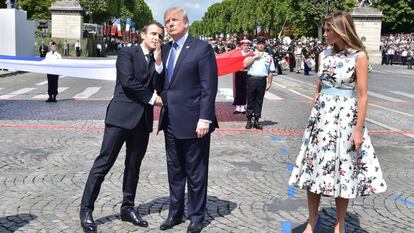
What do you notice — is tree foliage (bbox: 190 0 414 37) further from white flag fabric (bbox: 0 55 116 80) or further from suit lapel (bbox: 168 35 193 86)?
suit lapel (bbox: 168 35 193 86)

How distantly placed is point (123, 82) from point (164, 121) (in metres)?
0.54

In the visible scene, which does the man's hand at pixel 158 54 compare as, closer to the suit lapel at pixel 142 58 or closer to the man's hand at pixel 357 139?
the suit lapel at pixel 142 58

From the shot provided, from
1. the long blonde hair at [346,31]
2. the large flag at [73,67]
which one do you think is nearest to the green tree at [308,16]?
the large flag at [73,67]

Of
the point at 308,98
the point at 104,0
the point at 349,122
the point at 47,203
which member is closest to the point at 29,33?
the point at 308,98

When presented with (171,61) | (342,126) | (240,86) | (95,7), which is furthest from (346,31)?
(95,7)

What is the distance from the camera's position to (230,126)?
11758mm

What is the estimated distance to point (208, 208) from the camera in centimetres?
575

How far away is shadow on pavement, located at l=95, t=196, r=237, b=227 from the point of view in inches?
211

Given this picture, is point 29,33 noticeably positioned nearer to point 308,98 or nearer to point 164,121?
point 308,98

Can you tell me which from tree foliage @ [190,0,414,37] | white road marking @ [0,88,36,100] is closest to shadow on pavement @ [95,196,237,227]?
white road marking @ [0,88,36,100]

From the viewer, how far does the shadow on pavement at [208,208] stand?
536cm

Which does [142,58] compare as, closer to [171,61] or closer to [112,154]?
[171,61]

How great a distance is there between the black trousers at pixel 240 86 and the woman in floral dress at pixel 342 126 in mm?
8674

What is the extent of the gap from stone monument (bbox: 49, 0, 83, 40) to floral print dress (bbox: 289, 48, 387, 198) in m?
44.7
